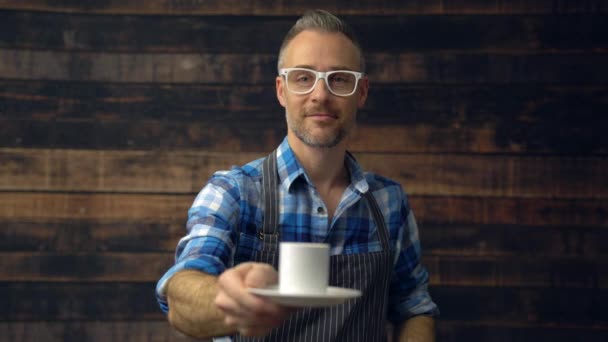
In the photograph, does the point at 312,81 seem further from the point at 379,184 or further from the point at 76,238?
the point at 76,238

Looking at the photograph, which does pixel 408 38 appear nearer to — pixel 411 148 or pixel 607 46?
pixel 411 148

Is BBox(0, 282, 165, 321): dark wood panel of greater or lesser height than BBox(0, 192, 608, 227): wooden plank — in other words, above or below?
below

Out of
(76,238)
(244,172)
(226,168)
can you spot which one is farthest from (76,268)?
(244,172)

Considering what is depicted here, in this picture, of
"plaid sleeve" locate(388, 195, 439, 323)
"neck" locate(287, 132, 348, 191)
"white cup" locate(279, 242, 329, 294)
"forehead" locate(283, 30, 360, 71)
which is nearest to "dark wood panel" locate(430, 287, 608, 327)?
"plaid sleeve" locate(388, 195, 439, 323)

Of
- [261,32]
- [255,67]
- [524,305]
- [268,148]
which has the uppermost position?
[261,32]

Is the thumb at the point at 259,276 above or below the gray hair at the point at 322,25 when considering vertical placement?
below

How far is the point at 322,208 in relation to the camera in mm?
1877

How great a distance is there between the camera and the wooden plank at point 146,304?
8.93 ft

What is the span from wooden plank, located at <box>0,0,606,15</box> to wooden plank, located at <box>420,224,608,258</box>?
76cm

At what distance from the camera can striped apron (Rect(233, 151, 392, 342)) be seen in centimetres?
180

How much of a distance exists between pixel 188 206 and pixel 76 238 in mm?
398

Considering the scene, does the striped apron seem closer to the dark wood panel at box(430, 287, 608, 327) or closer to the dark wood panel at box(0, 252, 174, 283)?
the dark wood panel at box(430, 287, 608, 327)

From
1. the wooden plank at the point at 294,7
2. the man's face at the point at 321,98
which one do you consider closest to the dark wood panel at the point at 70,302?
the wooden plank at the point at 294,7

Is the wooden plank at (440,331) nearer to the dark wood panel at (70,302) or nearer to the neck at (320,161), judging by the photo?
the dark wood panel at (70,302)
